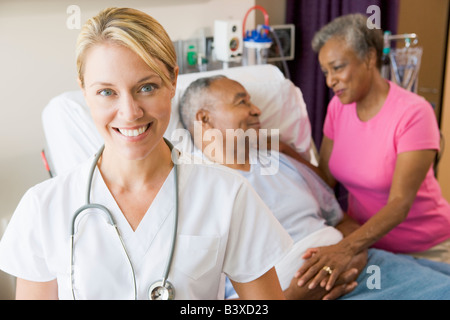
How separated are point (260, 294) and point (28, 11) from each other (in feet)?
2.14

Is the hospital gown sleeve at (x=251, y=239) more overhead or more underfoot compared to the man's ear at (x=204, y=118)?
more underfoot

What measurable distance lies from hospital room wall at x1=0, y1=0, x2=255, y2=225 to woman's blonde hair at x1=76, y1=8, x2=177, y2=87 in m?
0.25

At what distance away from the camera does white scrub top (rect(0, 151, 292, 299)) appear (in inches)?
31.9

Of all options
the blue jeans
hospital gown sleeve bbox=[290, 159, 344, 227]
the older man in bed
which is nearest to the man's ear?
the older man in bed

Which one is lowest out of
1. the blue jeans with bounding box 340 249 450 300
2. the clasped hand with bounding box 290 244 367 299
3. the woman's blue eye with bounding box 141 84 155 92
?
the blue jeans with bounding box 340 249 450 300

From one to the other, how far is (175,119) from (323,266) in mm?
475

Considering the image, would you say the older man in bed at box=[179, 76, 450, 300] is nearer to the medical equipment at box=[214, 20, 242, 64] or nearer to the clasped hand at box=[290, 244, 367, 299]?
the clasped hand at box=[290, 244, 367, 299]

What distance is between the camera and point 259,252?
86 centimetres

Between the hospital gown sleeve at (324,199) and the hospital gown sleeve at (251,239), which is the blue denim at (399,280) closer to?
the hospital gown sleeve at (324,199)

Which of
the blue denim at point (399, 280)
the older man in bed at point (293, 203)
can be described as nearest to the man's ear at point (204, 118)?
the older man in bed at point (293, 203)

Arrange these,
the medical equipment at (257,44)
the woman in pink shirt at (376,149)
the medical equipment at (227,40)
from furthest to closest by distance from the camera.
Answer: the medical equipment at (257,44) < the medical equipment at (227,40) < the woman in pink shirt at (376,149)

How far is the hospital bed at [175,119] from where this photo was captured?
47.4 inches

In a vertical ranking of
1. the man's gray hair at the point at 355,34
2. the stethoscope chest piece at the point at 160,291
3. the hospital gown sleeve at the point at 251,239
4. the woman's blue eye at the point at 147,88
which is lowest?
the stethoscope chest piece at the point at 160,291

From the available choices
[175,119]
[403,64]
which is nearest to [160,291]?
[175,119]
